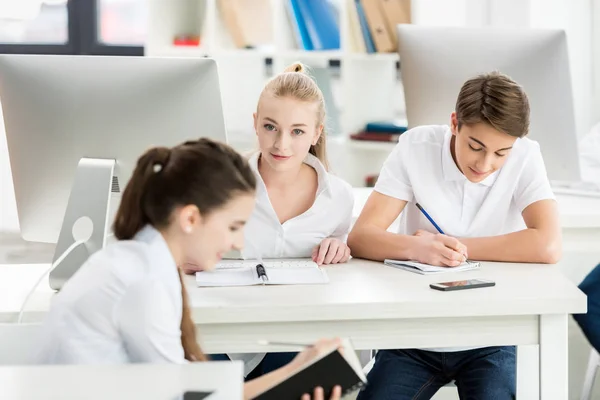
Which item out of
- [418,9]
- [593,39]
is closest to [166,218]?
[418,9]

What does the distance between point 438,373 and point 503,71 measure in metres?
0.85

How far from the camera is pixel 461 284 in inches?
66.2

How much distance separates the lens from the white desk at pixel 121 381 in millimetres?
1060

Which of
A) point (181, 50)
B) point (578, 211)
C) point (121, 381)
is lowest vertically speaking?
point (578, 211)

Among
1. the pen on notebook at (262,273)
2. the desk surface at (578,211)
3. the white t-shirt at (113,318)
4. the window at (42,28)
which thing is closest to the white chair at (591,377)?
the desk surface at (578,211)

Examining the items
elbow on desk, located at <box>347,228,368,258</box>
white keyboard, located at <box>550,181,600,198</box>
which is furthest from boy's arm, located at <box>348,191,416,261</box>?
white keyboard, located at <box>550,181,600,198</box>

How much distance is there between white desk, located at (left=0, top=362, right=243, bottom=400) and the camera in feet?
3.48

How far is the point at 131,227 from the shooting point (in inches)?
52.2

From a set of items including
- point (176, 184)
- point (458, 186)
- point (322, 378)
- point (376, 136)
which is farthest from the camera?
point (376, 136)

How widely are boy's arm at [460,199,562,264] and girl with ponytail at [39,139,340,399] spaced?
29.2 inches

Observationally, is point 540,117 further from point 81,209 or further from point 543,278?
point 81,209

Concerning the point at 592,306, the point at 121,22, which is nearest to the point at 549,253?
the point at 592,306

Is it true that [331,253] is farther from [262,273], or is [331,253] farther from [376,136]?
[376,136]

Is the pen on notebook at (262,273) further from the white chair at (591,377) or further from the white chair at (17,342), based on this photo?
the white chair at (591,377)
